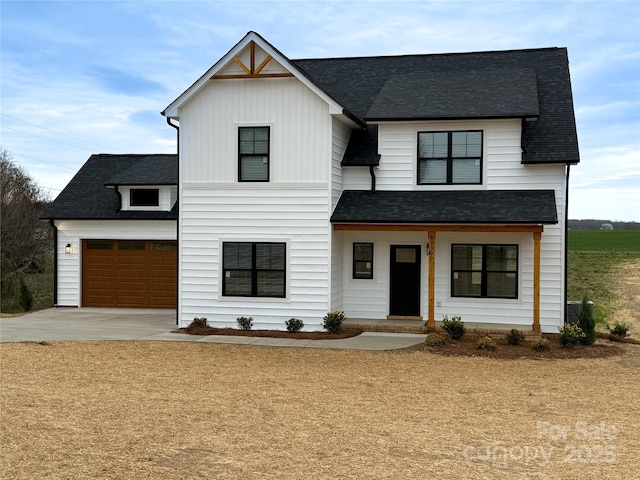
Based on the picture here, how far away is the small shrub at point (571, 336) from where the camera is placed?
1606 centimetres

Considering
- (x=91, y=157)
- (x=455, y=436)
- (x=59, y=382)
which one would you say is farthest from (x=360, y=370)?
(x=91, y=157)

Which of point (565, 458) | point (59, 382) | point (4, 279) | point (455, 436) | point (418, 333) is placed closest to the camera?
point (565, 458)

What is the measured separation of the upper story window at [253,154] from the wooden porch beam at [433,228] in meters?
2.48

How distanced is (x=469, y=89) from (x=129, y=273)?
12.7 meters

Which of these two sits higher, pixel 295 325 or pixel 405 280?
pixel 405 280

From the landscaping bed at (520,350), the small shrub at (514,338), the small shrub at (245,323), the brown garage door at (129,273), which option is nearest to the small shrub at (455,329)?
the landscaping bed at (520,350)

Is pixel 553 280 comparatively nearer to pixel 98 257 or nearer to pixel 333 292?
pixel 333 292

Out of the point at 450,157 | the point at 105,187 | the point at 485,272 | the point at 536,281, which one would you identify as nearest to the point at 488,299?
the point at 485,272

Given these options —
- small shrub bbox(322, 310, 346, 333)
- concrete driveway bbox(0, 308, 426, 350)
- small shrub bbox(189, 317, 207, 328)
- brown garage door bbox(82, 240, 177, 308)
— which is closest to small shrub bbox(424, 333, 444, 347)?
concrete driveway bbox(0, 308, 426, 350)

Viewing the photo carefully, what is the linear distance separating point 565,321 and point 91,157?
1867 cm

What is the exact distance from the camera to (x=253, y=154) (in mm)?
18688

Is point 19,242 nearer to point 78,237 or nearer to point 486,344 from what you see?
point 78,237

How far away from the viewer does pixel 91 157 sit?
89.4 feet

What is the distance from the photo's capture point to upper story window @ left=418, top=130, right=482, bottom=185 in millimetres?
18688
